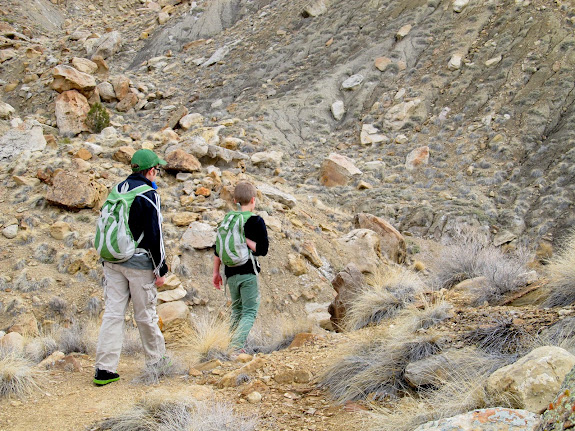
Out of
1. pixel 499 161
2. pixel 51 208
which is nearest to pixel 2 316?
pixel 51 208

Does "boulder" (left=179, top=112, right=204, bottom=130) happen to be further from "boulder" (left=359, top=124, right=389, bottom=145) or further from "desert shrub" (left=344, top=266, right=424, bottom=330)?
"desert shrub" (left=344, top=266, right=424, bottom=330)

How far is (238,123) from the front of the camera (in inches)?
698

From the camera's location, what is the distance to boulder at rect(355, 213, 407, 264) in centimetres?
1070

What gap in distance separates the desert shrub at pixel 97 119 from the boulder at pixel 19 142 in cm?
385

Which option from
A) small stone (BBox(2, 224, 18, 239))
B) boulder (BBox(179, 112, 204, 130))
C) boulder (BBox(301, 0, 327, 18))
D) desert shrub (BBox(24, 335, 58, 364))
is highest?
boulder (BBox(301, 0, 327, 18))

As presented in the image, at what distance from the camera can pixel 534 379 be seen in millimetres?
2648

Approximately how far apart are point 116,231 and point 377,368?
7.11 ft

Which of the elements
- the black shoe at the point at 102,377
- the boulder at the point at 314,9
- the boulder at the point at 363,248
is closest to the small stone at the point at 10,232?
the black shoe at the point at 102,377

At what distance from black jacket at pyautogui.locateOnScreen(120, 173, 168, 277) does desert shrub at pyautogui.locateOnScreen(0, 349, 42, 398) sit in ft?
4.21

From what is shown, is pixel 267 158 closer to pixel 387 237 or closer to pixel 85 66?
pixel 387 237

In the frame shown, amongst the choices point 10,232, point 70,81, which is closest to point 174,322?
point 10,232

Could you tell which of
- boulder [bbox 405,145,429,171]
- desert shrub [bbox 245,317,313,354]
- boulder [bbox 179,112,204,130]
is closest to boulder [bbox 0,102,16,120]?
boulder [bbox 179,112,204,130]

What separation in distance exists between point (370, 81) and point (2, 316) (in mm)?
15665

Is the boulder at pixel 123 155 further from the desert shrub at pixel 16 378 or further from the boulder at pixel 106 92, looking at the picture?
the boulder at pixel 106 92
